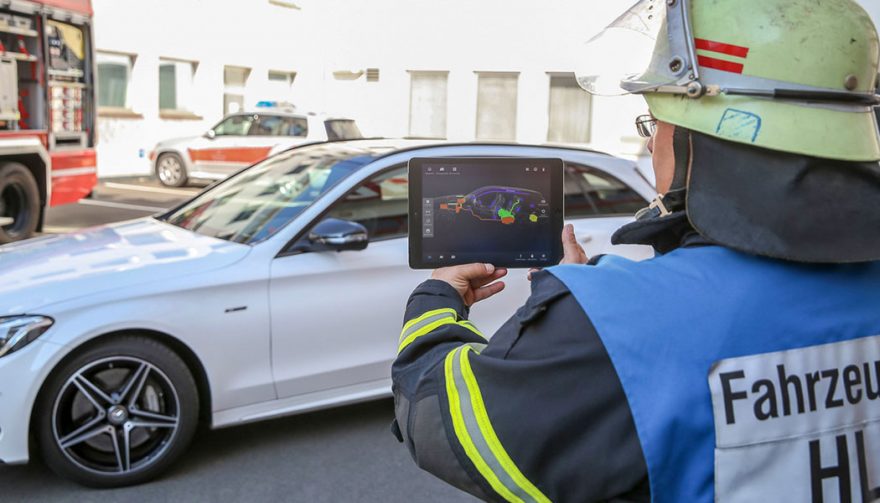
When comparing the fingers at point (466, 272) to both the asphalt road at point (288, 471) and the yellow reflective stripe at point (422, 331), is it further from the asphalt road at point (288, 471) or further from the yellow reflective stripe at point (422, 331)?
the asphalt road at point (288, 471)

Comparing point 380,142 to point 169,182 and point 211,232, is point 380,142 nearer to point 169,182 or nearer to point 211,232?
point 211,232

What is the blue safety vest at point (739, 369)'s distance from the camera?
120 centimetres

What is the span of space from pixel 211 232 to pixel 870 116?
386 centimetres

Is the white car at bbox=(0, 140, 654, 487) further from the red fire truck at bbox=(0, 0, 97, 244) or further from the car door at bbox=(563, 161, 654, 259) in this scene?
the red fire truck at bbox=(0, 0, 97, 244)

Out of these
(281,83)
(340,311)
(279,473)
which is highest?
(281,83)

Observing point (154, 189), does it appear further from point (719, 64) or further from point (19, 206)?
point (719, 64)

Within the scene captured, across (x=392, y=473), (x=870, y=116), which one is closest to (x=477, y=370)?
(x=870, y=116)

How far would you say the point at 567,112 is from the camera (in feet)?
78.2

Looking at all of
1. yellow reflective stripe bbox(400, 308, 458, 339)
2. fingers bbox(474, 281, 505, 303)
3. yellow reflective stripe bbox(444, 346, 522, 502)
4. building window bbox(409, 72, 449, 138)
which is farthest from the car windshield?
building window bbox(409, 72, 449, 138)

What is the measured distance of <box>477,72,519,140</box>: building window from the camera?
945 inches

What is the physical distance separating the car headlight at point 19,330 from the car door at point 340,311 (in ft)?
3.34

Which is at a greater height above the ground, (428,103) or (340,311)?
(428,103)

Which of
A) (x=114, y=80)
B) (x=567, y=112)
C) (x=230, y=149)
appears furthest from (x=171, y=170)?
(x=567, y=112)

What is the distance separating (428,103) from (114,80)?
8750 mm
